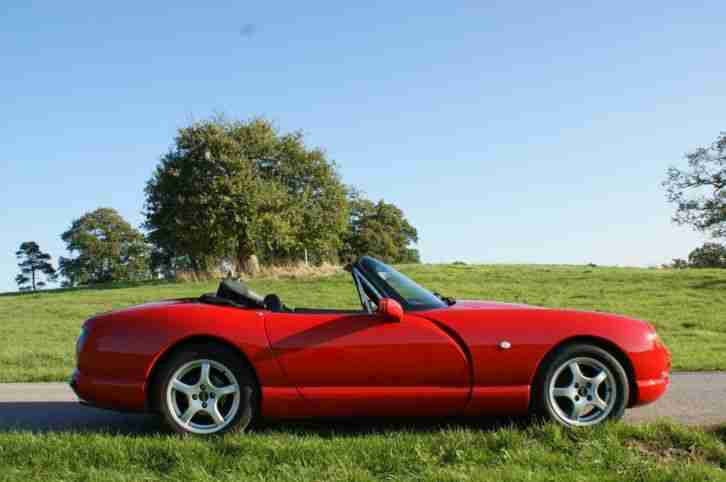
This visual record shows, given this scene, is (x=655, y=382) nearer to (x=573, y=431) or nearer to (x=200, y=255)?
(x=573, y=431)

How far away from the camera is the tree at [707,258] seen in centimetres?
4809

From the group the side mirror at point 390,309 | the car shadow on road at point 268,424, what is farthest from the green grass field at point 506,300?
the side mirror at point 390,309

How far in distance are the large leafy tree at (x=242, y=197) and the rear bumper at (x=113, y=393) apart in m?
26.9

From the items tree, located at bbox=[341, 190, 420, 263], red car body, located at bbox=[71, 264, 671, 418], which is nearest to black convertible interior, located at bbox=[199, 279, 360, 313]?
red car body, located at bbox=[71, 264, 671, 418]

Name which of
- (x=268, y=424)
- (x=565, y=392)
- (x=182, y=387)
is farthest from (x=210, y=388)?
(x=565, y=392)

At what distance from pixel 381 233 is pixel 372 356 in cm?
6755

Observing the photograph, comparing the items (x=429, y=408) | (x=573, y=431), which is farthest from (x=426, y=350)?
(x=573, y=431)

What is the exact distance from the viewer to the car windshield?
4.70 meters

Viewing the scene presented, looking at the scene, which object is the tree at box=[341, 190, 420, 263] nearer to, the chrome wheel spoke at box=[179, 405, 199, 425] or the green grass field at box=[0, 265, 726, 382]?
the green grass field at box=[0, 265, 726, 382]

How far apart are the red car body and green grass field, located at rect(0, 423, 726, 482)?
8.5 inches

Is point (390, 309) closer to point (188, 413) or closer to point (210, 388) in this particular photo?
point (210, 388)

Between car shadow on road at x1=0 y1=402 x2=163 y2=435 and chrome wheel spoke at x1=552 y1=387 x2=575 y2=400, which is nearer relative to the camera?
chrome wheel spoke at x1=552 y1=387 x2=575 y2=400

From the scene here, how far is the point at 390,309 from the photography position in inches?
172

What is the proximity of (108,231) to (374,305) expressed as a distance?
6949 centimetres
